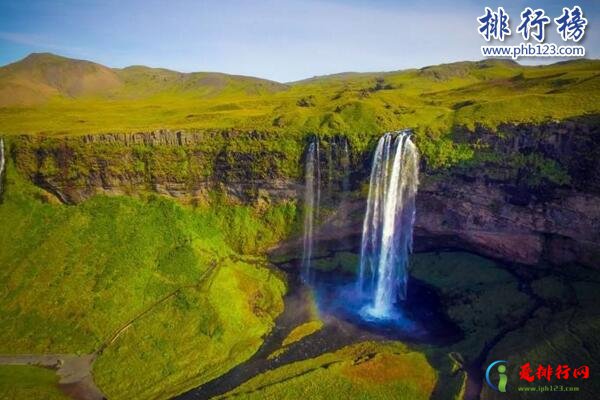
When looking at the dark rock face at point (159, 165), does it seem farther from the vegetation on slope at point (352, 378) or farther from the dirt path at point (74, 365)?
the vegetation on slope at point (352, 378)

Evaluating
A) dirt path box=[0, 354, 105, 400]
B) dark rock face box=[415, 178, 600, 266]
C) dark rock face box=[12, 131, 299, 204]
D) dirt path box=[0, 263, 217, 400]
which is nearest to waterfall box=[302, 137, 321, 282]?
dark rock face box=[12, 131, 299, 204]

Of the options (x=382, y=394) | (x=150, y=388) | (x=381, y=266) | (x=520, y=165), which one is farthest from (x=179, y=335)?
(x=520, y=165)

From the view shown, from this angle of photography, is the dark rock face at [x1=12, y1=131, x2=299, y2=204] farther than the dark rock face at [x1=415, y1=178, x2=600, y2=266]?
Yes

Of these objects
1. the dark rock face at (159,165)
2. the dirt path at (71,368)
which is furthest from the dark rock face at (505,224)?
the dirt path at (71,368)

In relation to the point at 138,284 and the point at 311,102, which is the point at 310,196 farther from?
the point at 311,102

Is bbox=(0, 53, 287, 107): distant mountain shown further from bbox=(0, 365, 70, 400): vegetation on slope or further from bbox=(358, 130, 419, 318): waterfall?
bbox=(358, 130, 419, 318): waterfall

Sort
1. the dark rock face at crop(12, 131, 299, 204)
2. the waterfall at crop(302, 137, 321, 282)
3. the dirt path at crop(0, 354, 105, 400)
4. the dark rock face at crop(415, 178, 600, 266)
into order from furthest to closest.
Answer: the waterfall at crop(302, 137, 321, 282) < the dark rock face at crop(12, 131, 299, 204) < the dark rock face at crop(415, 178, 600, 266) < the dirt path at crop(0, 354, 105, 400)

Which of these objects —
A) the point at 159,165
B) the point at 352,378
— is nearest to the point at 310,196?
the point at 159,165
